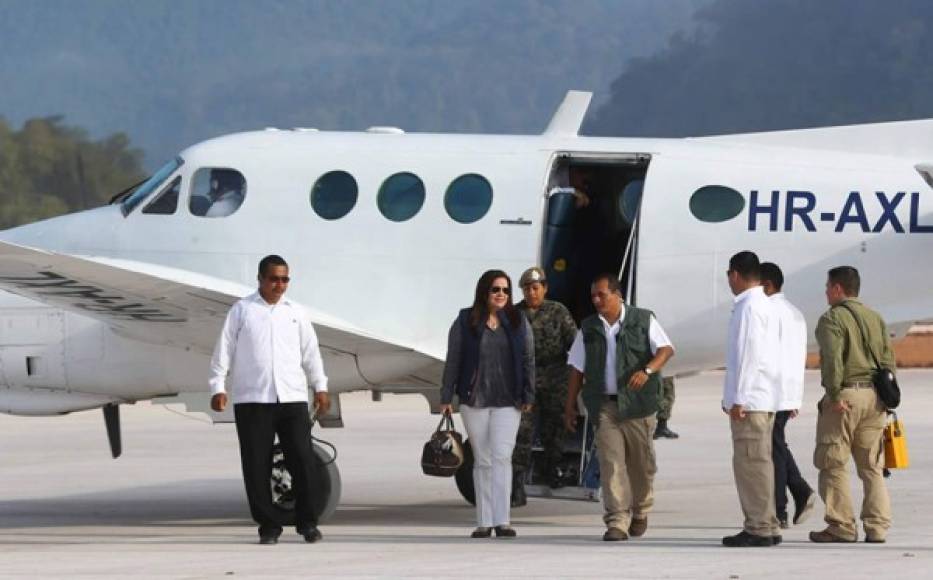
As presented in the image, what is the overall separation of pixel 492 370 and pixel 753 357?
5.91 ft

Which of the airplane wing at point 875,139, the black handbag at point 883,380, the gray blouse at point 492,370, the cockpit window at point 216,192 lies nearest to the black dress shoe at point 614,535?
the gray blouse at point 492,370

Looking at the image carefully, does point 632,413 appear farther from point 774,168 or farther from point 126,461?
point 126,461

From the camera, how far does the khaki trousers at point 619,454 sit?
47.5ft

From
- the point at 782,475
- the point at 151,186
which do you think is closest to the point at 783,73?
the point at 151,186

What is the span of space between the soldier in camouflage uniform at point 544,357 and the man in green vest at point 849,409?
1.96m

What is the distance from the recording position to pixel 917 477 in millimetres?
20516

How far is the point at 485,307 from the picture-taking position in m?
14.7

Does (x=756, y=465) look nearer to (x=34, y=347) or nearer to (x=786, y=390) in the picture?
(x=786, y=390)

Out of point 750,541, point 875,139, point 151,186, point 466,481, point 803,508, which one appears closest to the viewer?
point 750,541

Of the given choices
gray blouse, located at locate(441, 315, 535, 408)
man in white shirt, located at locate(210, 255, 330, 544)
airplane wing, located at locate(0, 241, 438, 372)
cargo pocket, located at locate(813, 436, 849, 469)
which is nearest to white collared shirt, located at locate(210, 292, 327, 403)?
man in white shirt, located at locate(210, 255, 330, 544)

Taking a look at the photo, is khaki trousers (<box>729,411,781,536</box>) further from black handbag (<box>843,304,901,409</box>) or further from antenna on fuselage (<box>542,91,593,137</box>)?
antenna on fuselage (<box>542,91,593,137</box>)

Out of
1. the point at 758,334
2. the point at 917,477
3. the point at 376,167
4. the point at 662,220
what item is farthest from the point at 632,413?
the point at 917,477

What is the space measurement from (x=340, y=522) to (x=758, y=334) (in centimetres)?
443

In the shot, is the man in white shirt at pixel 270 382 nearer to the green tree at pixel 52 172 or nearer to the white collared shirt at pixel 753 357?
the white collared shirt at pixel 753 357
